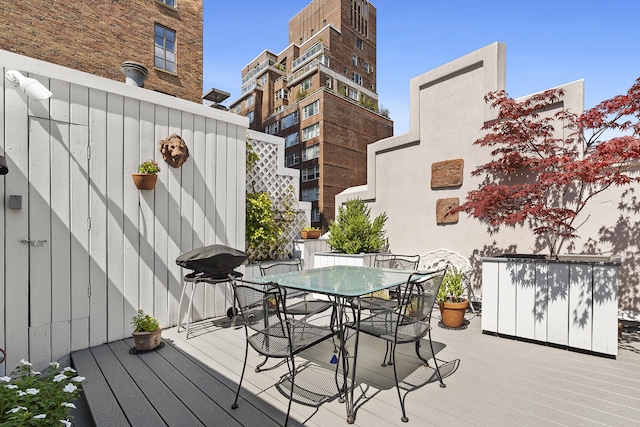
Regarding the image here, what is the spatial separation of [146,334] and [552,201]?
545 centimetres

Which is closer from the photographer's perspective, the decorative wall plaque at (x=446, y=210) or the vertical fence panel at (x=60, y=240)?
the vertical fence panel at (x=60, y=240)

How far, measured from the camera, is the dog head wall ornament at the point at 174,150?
3984 mm

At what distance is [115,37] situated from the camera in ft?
34.6

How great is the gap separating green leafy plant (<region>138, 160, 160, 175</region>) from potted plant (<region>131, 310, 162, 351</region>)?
1.60m

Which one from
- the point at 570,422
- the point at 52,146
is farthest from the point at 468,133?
the point at 52,146

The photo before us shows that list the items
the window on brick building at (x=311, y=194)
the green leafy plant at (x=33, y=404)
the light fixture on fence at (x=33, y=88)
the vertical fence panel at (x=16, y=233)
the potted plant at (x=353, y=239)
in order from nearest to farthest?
1. the green leafy plant at (x=33, y=404)
2. the light fixture on fence at (x=33, y=88)
3. the vertical fence panel at (x=16, y=233)
4. the potted plant at (x=353, y=239)
5. the window on brick building at (x=311, y=194)

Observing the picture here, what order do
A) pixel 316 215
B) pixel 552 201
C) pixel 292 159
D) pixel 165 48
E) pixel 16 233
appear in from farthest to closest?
pixel 292 159
pixel 316 215
pixel 165 48
pixel 552 201
pixel 16 233

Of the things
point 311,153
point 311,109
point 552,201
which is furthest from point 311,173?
point 552,201

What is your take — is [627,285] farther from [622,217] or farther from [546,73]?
[546,73]

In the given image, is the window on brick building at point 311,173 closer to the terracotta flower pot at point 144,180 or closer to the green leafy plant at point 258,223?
the green leafy plant at point 258,223

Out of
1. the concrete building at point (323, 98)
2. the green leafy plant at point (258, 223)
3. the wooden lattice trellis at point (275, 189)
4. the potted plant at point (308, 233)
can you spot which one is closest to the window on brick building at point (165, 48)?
the wooden lattice trellis at point (275, 189)

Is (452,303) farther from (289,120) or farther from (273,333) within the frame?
(289,120)

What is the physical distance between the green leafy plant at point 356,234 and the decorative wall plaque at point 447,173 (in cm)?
122

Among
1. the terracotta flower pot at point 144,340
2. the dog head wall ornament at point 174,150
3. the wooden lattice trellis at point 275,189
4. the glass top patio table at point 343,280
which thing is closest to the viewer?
the glass top patio table at point 343,280
